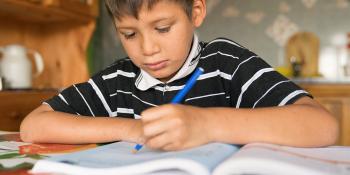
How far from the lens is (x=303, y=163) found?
49cm

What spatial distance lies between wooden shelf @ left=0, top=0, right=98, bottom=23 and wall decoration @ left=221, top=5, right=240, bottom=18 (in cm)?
98

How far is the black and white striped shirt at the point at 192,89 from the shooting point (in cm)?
94

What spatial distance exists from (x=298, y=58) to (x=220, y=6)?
65cm

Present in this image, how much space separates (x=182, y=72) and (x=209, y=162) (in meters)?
0.50

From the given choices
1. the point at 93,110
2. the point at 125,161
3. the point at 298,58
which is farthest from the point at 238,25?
the point at 125,161

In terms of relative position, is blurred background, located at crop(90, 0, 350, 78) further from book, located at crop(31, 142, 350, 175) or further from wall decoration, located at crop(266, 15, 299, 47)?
book, located at crop(31, 142, 350, 175)

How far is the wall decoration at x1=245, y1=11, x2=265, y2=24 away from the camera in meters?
2.99

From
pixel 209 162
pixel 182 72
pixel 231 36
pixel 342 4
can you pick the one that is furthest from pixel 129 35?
pixel 342 4

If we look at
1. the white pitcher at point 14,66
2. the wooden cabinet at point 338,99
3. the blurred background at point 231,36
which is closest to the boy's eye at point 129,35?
the blurred background at point 231,36

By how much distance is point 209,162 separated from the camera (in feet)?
1.63

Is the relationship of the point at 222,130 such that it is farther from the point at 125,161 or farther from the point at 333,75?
the point at 333,75

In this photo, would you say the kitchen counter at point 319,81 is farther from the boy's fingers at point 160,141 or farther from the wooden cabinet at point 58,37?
the boy's fingers at point 160,141

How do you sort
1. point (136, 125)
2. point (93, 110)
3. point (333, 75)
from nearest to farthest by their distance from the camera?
point (136, 125), point (93, 110), point (333, 75)

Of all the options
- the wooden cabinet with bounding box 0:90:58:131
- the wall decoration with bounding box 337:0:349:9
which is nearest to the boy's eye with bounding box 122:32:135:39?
the wooden cabinet with bounding box 0:90:58:131
